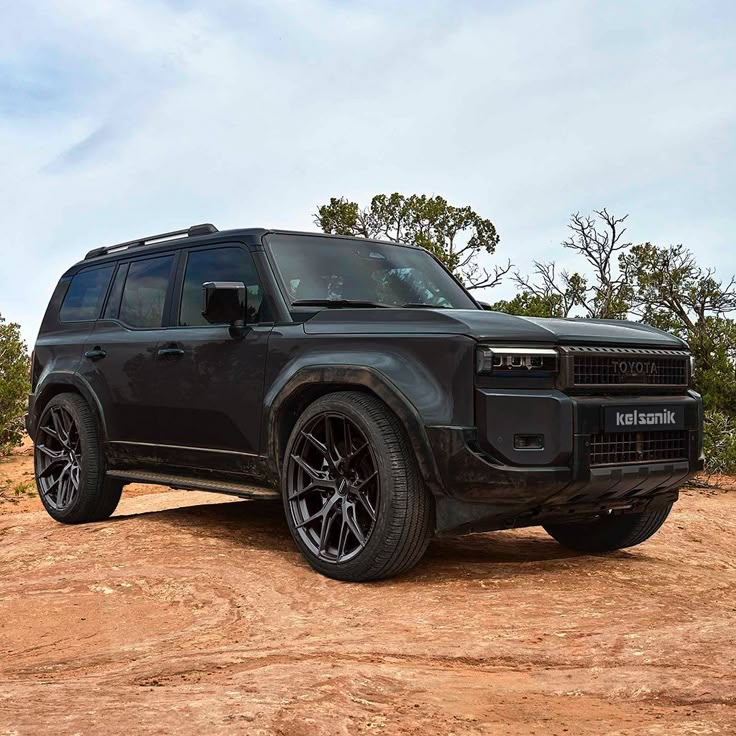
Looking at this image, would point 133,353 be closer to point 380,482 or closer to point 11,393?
point 380,482

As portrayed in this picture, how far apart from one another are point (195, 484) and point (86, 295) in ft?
7.64

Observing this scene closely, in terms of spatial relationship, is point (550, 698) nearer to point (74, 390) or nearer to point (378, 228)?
point (74, 390)

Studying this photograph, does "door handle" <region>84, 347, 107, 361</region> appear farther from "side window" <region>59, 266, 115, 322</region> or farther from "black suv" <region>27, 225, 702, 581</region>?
"side window" <region>59, 266, 115, 322</region>

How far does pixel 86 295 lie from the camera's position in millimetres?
8031

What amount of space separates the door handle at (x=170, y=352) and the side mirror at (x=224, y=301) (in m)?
0.62

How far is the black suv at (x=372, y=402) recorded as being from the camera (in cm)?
493

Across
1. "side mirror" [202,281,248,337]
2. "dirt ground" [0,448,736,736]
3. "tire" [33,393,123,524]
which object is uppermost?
"side mirror" [202,281,248,337]

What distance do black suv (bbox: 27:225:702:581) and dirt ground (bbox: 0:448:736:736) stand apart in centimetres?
38

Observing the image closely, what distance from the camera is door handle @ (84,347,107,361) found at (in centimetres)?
741

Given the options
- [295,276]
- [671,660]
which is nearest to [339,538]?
[295,276]

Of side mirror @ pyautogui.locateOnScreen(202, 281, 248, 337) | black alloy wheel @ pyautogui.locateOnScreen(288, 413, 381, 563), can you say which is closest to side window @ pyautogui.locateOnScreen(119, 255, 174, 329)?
side mirror @ pyautogui.locateOnScreen(202, 281, 248, 337)

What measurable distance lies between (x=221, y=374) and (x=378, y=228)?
22.9 meters

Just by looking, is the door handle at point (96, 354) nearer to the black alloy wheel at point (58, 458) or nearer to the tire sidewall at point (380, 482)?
the black alloy wheel at point (58, 458)

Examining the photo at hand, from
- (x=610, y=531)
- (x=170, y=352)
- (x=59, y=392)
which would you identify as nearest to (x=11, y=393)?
(x=59, y=392)
